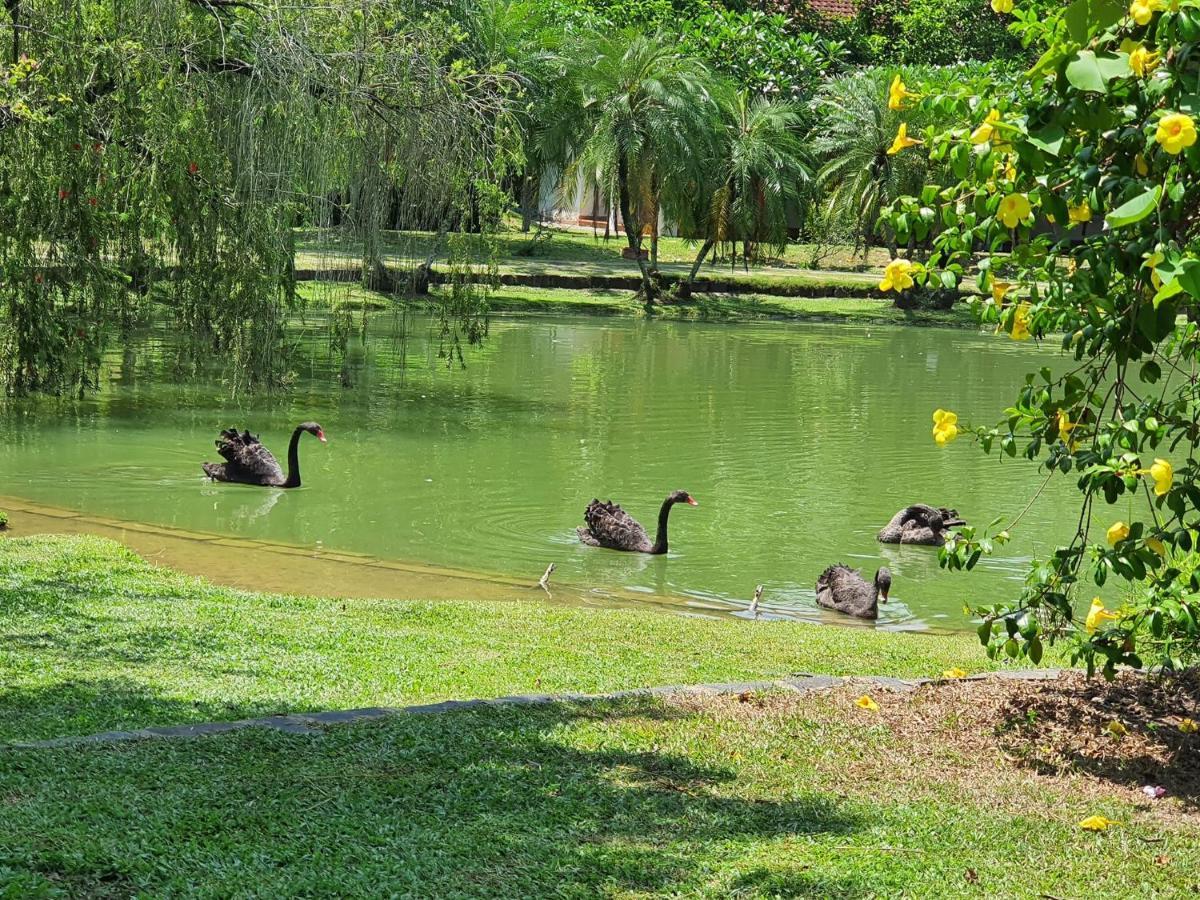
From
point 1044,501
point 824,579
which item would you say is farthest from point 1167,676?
point 1044,501

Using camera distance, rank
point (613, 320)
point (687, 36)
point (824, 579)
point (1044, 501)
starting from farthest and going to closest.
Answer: point (687, 36)
point (613, 320)
point (1044, 501)
point (824, 579)

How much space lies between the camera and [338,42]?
54.5 ft

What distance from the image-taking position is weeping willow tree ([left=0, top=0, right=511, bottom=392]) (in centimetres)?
1448

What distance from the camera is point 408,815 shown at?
520 centimetres

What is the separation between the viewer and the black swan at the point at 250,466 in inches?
645

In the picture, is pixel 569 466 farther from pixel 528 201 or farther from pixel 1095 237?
pixel 528 201

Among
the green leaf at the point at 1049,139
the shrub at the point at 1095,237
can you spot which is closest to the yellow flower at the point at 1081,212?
the shrub at the point at 1095,237

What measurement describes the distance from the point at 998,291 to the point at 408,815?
2.70 metres

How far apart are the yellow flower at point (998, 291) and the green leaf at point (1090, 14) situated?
124 cm

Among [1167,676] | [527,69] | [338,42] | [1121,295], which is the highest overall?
[527,69]

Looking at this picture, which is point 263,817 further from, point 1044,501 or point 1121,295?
point 1044,501

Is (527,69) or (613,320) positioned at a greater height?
(527,69)

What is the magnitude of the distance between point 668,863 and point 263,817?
1.37 metres

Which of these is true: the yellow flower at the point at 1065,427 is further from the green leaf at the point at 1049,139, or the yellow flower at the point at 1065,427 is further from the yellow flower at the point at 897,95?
the green leaf at the point at 1049,139
